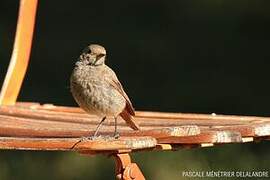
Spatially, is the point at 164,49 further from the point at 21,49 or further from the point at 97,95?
the point at 97,95

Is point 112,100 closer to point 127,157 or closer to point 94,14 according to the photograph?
point 127,157

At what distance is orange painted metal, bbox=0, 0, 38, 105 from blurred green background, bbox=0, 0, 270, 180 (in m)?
2.62

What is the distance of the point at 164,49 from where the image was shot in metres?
7.95

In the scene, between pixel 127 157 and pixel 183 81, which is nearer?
pixel 127 157

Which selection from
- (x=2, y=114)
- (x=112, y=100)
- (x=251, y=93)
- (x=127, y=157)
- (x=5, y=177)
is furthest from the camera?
(x=251, y=93)

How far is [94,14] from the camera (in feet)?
28.5

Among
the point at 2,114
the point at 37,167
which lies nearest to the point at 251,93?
the point at 37,167

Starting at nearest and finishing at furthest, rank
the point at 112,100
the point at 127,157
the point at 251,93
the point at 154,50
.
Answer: the point at 127,157 → the point at 112,100 → the point at 251,93 → the point at 154,50

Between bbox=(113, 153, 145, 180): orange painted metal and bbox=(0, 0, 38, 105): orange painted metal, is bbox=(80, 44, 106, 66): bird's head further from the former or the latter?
bbox=(0, 0, 38, 105): orange painted metal

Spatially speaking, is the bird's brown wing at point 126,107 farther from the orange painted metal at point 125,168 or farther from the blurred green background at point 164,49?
the blurred green background at point 164,49

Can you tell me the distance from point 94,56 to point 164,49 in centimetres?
476

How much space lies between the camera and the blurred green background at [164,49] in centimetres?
721

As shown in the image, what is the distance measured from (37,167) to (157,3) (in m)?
2.98

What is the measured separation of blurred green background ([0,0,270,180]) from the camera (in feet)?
23.7
